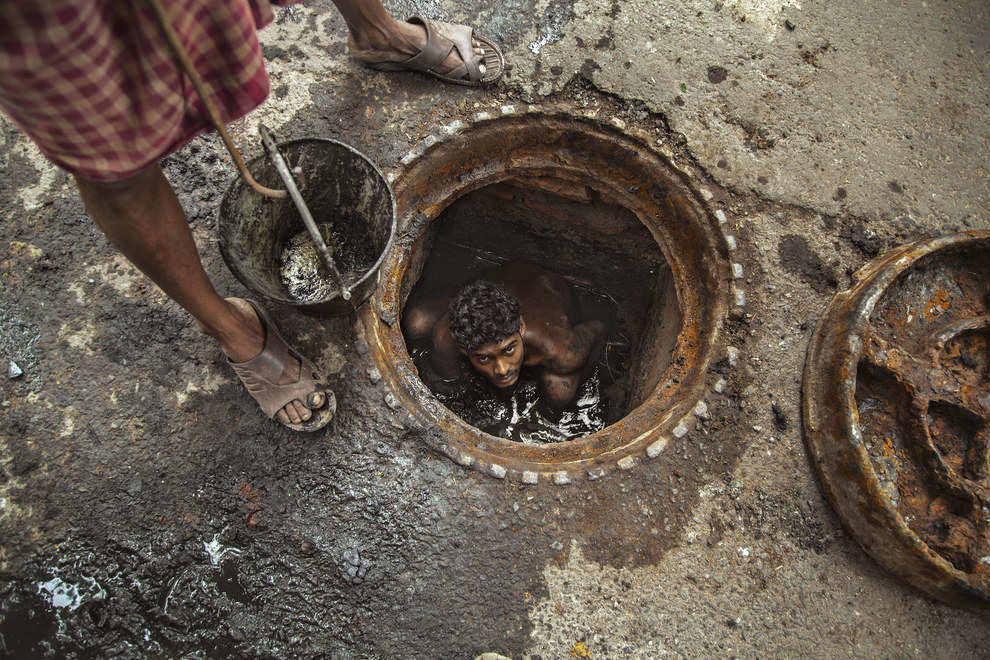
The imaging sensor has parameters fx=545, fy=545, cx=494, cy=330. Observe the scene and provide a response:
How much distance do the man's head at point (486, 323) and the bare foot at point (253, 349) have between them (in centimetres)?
89

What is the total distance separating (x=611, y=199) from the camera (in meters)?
2.97

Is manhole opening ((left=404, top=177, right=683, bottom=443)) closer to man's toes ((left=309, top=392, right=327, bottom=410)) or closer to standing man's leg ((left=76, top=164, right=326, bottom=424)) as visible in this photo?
man's toes ((left=309, top=392, right=327, bottom=410))

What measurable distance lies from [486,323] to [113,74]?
1.83 m

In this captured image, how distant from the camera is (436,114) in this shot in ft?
8.24

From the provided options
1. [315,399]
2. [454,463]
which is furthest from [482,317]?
[315,399]

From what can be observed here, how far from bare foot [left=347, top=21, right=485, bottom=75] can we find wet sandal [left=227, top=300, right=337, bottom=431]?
47.8 inches

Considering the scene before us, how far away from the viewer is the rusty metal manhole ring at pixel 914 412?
1.89m

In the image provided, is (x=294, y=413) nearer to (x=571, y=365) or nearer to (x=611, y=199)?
(x=571, y=365)

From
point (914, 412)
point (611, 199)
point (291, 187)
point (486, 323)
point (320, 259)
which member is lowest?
point (486, 323)

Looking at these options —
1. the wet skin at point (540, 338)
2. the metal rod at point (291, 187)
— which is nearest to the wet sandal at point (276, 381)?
the metal rod at point (291, 187)

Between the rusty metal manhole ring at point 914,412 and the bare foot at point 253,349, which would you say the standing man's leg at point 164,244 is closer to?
the bare foot at point 253,349

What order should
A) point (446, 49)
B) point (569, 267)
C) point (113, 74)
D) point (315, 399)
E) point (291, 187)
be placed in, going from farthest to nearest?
1. point (569, 267)
2. point (446, 49)
3. point (315, 399)
4. point (291, 187)
5. point (113, 74)

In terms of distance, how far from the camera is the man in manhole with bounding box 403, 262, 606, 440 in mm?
2791

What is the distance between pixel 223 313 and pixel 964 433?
2704mm
